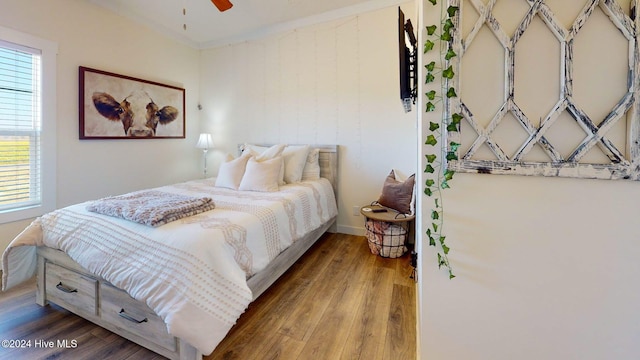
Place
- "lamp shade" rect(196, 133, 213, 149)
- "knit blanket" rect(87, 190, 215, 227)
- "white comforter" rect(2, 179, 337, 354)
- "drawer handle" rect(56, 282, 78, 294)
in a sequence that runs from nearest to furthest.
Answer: "white comforter" rect(2, 179, 337, 354)
"knit blanket" rect(87, 190, 215, 227)
"drawer handle" rect(56, 282, 78, 294)
"lamp shade" rect(196, 133, 213, 149)

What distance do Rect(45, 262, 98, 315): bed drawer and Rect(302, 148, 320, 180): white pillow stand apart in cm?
217

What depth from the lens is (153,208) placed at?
1.71 metres

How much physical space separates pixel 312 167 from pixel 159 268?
219 cm

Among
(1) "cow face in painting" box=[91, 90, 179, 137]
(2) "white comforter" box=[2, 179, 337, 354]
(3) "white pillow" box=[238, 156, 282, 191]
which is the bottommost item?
(2) "white comforter" box=[2, 179, 337, 354]

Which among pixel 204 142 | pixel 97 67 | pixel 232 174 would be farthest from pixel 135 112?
pixel 232 174

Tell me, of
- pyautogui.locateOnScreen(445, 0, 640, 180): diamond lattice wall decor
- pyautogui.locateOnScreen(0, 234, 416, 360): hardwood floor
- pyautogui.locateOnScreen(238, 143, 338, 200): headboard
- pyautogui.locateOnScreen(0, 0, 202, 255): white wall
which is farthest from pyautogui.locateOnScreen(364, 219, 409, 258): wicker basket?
pyautogui.locateOnScreen(0, 0, 202, 255): white wall

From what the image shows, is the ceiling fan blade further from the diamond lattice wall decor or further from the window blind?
the diamond lattice wall decor

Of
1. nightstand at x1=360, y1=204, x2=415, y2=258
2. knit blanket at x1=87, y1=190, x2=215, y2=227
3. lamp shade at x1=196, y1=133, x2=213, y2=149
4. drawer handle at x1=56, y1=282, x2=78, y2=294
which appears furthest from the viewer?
lamp shade at x1=196, y1=133, x2=213, y2=149

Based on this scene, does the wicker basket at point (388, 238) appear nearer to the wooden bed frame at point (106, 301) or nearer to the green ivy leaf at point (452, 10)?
the wooden bed frame at point (106, 301)

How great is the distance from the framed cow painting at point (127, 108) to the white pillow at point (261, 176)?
1.72 m

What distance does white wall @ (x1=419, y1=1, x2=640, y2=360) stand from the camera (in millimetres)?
995

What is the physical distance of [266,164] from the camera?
285 centimetres

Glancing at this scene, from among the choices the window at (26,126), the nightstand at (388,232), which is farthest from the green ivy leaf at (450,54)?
the window at (26,126)

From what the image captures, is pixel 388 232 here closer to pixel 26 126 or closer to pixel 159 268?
pixel 159 268
